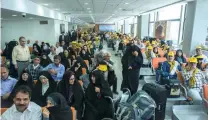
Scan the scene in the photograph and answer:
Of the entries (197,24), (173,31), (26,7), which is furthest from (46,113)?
(173,31)

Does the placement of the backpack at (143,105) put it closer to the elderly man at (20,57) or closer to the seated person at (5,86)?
the seated person at (5,86)

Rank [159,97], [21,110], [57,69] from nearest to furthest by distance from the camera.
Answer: [21,110]
[159,97]
[57,69]

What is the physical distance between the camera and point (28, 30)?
12.7m

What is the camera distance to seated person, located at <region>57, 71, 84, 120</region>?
3531mm

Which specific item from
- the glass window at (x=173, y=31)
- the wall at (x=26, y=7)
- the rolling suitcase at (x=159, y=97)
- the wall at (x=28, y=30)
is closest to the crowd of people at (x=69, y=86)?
the rolling suitcase at (x=159, y=97)

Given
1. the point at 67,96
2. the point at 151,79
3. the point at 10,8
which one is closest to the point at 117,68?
the point at 151,79

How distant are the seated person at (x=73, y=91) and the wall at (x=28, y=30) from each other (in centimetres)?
1000

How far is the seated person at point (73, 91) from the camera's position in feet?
11.6

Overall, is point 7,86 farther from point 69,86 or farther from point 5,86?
point 69,86

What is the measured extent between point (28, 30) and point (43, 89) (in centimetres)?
996

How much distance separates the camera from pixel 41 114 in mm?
2508

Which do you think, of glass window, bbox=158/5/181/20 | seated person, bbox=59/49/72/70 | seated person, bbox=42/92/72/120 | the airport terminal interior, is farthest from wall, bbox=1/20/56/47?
seated person, bbox=42/92/72/120

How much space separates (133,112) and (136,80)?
2.50 metres

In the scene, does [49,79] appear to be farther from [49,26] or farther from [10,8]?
[49,26]
